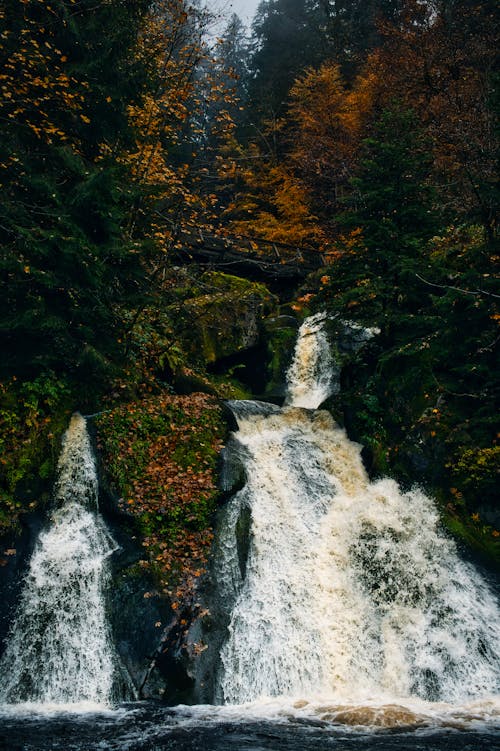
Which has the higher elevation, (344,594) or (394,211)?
(394,211)

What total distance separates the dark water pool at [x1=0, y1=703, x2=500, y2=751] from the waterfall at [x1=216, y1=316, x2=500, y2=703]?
0.95 meters

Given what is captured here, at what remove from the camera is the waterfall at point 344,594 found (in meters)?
7.09

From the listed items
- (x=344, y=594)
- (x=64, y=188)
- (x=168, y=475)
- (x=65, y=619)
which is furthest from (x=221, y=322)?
(x=65, y=619)

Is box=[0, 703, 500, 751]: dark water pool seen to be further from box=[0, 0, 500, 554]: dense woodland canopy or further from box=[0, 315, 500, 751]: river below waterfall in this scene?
box=[0, 0, 500, 554]: dense woodland canopy

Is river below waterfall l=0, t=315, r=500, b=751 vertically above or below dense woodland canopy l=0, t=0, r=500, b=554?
below

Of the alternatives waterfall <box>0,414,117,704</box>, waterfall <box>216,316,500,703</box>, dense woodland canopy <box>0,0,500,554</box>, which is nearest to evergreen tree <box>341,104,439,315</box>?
dense woodland canopy <box>0,0,500,554</box>

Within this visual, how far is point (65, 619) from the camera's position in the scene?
23.0 ft

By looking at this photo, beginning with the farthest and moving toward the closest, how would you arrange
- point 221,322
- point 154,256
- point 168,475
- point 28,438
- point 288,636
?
point 221,322 < point 154,256 < point 168,475 < point 28,438 < point 288,636

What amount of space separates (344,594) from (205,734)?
3.44 meters

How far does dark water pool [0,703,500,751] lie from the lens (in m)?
5.31

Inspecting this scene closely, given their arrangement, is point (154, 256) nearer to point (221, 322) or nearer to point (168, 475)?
point (221, 322)

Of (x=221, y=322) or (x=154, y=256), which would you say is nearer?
(x=154, y=256)

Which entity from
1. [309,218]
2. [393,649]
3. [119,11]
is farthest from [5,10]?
[309,218]

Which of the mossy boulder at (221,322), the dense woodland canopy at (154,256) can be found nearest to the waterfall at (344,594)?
the dense woodland canopy at (154,256)
